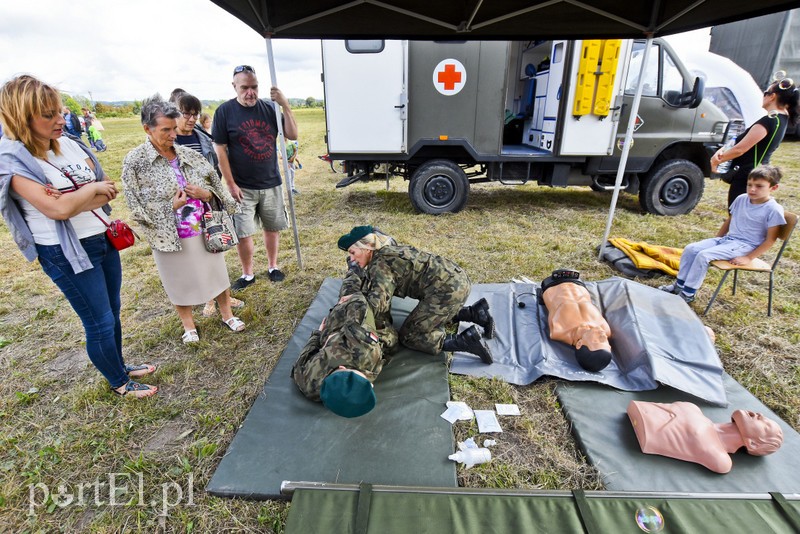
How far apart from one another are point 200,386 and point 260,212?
5.54 feet

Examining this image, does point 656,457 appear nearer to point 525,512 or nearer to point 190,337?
point 525,512

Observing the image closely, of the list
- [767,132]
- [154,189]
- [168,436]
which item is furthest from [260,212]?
[767,132]

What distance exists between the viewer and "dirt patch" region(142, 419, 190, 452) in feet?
7.02

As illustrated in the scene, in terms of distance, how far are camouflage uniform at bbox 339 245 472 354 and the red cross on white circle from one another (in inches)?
137

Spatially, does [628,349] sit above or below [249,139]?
below

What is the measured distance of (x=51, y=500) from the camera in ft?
6.07

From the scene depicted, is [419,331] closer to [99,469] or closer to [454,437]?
[454,437]

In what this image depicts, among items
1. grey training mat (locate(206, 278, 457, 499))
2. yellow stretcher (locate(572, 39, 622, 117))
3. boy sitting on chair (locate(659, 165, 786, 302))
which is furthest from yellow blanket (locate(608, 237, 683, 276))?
grey training mat (locate(206, 278, 457, 499))

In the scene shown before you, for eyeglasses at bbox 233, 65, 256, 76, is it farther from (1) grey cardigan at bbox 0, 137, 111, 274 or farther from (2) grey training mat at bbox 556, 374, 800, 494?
(2) grey training mat at bbox 556, 374, 800, 494

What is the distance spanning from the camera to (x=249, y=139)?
3.30 m

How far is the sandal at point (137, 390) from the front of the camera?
2459mm

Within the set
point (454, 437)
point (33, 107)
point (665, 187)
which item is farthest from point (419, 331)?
point (665, 187)

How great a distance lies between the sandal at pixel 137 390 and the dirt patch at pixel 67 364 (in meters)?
0.59

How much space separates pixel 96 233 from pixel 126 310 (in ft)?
6.22
